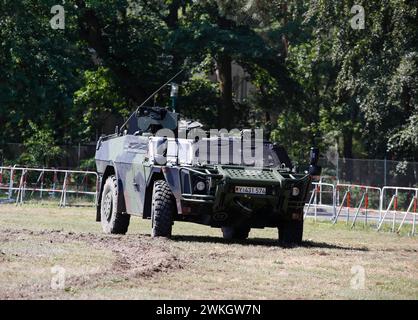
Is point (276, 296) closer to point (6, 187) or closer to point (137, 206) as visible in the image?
Result: point (137, 206)

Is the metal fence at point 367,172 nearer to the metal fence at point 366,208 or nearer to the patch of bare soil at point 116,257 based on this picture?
the metal fence at point 366,208

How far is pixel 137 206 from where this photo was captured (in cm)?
1931

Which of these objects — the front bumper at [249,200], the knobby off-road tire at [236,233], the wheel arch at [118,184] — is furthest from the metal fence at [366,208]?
the wheel arch at [118,184]

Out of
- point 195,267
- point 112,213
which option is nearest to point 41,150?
point 112,213

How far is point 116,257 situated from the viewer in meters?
15.4

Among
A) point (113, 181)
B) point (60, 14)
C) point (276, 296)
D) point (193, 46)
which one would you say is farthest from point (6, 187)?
point (276, 296)

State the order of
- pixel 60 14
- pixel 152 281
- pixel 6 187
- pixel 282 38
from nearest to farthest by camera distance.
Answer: pixel 152 281, pixel 6 187, pixel 60 14, pixel 282 38

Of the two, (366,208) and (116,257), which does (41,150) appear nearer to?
(366,208)

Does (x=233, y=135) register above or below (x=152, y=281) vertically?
above

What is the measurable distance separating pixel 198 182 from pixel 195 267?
364 cm

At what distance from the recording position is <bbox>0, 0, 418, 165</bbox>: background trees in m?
35.6

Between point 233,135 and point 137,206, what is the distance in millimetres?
2204

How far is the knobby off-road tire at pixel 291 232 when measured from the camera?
62.6ft

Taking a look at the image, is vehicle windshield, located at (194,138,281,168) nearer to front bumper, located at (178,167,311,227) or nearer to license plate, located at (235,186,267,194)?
front bumper, located at (178,167,311,227)
